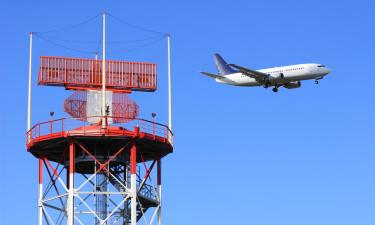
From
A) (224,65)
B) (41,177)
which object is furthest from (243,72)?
(41,177)

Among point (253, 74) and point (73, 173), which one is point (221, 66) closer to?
point (253, 74)

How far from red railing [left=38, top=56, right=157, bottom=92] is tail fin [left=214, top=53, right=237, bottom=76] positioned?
59829 millimetres

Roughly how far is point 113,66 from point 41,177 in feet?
34.9

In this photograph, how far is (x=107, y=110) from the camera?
6975 centimetres

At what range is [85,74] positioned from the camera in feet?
241

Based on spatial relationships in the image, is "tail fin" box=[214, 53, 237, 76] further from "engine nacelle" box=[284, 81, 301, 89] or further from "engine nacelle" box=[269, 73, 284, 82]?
"engine nacelle" box=[269, 73, 284, 82]

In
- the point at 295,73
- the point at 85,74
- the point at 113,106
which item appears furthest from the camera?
the point at 295,73

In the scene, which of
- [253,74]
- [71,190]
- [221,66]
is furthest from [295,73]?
[71,190]

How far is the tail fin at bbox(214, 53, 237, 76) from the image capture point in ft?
440

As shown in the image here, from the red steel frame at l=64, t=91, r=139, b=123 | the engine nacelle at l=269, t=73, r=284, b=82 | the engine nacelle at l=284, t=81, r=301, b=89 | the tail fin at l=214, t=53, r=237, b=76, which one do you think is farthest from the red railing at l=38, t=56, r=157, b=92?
the tail fin at l=214, t=53, r=237, b=76

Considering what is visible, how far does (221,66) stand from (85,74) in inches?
2512

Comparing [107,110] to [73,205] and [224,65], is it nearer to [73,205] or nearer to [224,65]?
[73,205]

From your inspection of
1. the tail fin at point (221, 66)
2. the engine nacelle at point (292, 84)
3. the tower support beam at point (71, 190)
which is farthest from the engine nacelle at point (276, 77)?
the tower support beam at point (71, 190)

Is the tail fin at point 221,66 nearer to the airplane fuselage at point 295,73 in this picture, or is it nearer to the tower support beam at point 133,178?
the airplane fuselage at point 295,73
